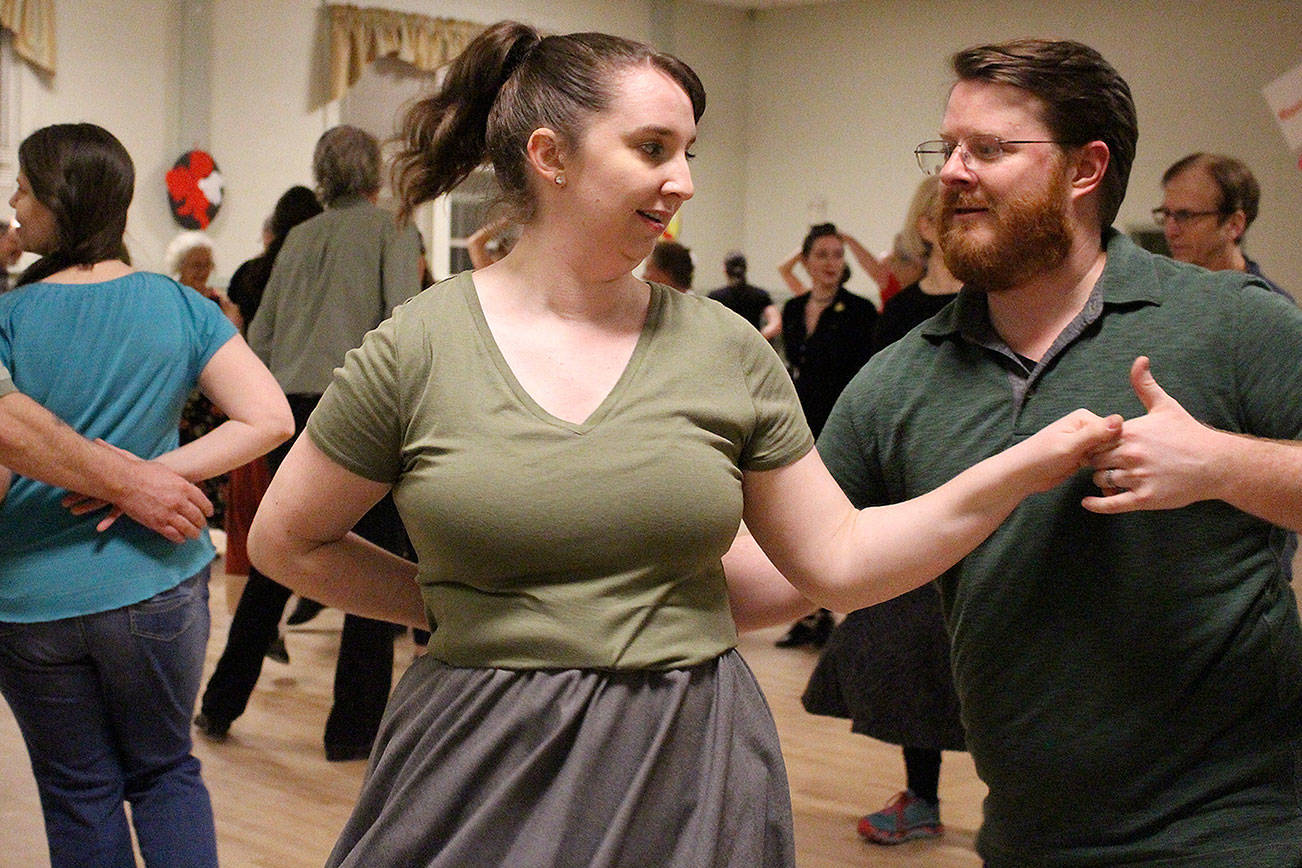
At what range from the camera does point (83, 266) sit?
234 centimetres

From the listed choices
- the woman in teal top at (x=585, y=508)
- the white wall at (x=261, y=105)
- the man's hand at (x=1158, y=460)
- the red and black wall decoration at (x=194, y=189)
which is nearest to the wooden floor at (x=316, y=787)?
the woman in teal top at (x=585, y=508)

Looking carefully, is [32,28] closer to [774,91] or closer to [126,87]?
[126,87]

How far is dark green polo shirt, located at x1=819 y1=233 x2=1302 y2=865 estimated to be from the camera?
1.50m

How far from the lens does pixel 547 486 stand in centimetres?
132

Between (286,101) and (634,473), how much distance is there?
9302 millimetres

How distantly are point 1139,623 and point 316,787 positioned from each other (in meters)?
2.80

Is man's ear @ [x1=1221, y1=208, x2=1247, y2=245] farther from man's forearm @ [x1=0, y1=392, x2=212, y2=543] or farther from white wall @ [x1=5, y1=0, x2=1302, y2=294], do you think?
white wall @ [x1=5, y1=0, x2=1302, y2=294]

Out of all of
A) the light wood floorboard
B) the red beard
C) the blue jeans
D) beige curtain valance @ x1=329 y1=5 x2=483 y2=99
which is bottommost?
the light wood floorboard

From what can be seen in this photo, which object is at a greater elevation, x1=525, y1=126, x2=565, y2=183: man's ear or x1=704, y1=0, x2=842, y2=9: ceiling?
x1=704, y1=0, x2=842, y2=9: ceiling

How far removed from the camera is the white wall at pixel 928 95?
33.8 ft

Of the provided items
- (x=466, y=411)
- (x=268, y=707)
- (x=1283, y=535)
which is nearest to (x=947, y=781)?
(x=268, y=707)

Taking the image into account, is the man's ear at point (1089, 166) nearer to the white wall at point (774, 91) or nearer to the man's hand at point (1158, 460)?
the man's hand at point (1158, 460)

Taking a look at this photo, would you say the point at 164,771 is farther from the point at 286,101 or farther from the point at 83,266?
the point at 286,101

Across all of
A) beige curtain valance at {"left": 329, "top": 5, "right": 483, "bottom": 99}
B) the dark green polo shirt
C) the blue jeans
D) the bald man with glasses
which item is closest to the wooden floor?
the blue jeans
